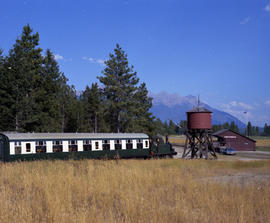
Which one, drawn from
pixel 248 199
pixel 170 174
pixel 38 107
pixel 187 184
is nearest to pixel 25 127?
pixel 38 107

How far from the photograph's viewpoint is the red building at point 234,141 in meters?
52.2

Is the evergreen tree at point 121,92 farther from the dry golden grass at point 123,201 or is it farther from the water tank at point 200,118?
the dry golden grass at point 123,201

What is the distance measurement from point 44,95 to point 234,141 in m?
38.2

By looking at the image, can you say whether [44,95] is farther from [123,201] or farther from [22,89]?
[123,201]

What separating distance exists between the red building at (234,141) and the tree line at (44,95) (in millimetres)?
14449

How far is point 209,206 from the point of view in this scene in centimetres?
649

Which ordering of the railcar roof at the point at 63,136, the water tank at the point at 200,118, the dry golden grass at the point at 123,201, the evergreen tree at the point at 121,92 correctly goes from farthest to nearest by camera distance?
the evergreen tree at the point at 121,92 < the water tank at the point at 200,118 < the railcar roof at the point at 63,136 < the dry golden grass at the point at 123,201

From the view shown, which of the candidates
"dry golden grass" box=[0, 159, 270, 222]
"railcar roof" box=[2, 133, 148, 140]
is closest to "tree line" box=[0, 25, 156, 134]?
"railcar roof" box=[2, 133, 148, 140]

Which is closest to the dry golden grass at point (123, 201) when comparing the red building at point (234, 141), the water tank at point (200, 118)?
the water tank at point (200, 118)

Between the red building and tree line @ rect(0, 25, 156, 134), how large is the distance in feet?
47.4

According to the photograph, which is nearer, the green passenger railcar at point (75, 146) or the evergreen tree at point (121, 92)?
the green passenger railcar at point (75, 146)

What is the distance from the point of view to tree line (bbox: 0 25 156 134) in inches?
1305

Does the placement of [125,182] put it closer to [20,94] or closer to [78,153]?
[78,153]

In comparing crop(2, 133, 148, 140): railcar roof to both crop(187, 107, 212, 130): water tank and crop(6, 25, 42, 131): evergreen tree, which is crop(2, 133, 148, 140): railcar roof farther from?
crop(6, 25, 42, 131): evergreen tree
